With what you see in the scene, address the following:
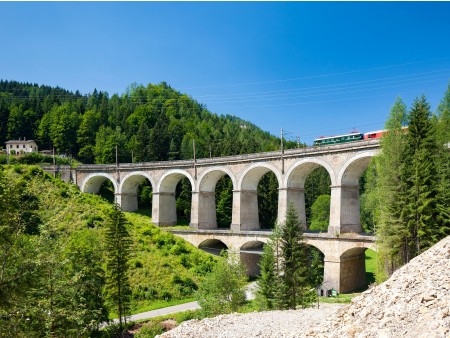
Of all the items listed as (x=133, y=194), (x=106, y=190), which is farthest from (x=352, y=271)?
(x=106, y=190)

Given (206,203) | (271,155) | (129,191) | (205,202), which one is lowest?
(206,203)

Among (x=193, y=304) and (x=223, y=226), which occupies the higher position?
(x=223, y=226)

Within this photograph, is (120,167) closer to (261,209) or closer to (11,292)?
(261,209)

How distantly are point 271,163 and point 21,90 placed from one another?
120 meters

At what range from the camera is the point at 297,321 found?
18281mm

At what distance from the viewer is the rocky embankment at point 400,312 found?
961 centimetres

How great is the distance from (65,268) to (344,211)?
2357 centimetres

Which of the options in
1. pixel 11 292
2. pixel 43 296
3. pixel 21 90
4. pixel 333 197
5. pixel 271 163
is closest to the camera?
pixel 11 292

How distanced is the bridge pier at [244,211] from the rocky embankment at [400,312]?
26242 mm

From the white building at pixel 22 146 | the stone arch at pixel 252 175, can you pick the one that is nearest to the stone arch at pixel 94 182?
the stone arch at pixel 252 175

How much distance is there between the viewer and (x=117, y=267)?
2634cm

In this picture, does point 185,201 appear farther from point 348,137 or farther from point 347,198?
point 347,198

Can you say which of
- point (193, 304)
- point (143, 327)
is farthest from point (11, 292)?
point (193, 304)

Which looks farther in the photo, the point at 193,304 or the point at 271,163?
the point at 271,163
